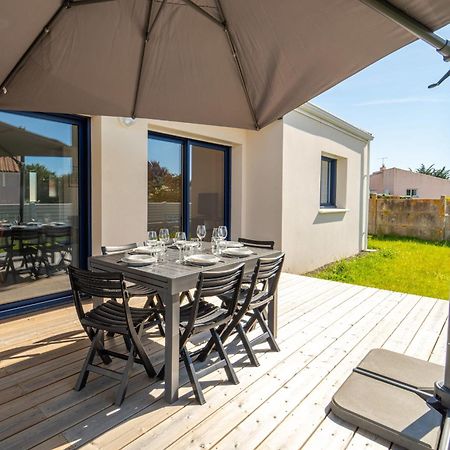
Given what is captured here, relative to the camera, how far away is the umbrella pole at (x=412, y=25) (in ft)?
5.30

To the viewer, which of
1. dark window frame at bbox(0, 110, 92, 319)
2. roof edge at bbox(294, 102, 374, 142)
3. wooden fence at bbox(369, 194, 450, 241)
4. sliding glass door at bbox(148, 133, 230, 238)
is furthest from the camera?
wooden fence at bbox(369, 194, 450, 241)

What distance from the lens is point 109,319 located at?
258cm

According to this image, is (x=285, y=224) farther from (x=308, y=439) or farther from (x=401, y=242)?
(x=401, y=242)

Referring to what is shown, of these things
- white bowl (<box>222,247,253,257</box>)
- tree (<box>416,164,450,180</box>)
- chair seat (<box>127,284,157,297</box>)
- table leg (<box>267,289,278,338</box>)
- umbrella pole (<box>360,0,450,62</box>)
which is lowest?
table leg (<box>267,289,278,338</box>)

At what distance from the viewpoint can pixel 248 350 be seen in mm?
2951

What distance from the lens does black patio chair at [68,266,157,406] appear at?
235 centimetres

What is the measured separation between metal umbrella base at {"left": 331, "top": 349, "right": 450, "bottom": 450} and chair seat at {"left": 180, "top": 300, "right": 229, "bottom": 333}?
0.98m

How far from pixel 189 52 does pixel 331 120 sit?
6184mm

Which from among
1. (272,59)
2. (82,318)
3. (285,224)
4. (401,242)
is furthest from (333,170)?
(82,318)

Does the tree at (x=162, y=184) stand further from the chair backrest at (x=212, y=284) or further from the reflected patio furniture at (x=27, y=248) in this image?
the chair backrest at (x=212, y=284)

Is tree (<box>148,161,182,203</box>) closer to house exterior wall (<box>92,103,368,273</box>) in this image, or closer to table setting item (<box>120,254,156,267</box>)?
house exterior wall (<box>92,103,368,273</box>)

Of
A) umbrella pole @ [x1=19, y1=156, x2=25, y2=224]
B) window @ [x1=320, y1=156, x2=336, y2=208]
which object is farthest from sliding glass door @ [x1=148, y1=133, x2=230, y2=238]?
window @ [x1=320, y1=156, x2=336, y2=208]

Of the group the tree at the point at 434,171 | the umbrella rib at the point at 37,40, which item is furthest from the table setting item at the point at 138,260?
the tree at the point at 434,171

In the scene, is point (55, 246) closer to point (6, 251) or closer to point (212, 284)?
point (6, 251)
